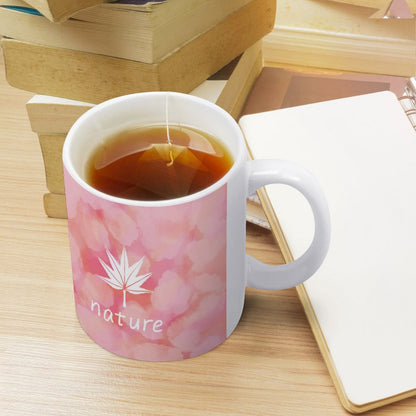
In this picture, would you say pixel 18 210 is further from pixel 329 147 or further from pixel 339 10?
pixel 339 10

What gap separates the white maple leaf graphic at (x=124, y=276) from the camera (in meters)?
0.46

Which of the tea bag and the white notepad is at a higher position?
the tea bag

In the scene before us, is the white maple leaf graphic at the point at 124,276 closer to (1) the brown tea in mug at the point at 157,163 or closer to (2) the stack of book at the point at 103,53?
(1) the brown tea in mug at the point at 157,163

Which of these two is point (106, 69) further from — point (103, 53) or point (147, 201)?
point (147, 201)

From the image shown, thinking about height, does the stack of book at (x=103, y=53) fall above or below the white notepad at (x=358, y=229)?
above

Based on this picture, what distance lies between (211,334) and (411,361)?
144 millimetres

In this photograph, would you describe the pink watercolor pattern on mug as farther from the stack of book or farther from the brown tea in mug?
the stack of book

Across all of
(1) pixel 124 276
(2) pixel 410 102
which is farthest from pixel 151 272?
(2) pixel 410 102

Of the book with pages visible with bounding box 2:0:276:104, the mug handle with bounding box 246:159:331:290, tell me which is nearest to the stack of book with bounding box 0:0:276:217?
the book with pages visible with bounding box 2:0:276:104

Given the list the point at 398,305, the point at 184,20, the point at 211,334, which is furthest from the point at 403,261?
the point at 184,20

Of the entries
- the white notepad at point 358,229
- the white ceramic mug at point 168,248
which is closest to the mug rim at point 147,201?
the white ceramic mug at point 168,248

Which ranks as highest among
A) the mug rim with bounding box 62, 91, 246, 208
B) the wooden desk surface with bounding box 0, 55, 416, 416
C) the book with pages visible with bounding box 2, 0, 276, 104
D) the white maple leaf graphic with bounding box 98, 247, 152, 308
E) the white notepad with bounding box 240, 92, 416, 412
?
the mug rim with bounding box 62, 91, 246, 208

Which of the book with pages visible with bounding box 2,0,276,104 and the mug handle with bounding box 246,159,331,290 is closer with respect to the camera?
the mug handle with bounding box 246,159,331,290

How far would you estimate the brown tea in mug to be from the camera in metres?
0.48
